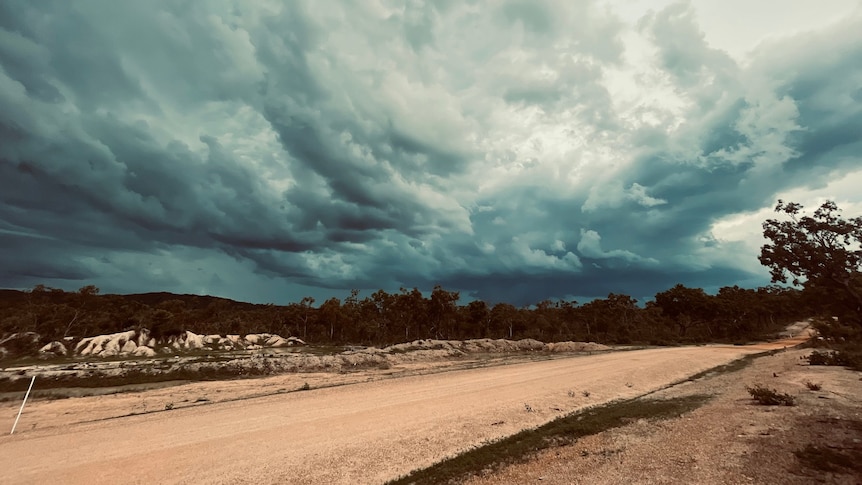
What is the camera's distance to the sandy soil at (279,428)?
14.1 meters

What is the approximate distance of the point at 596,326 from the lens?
129625 mm

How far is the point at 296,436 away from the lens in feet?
60.6

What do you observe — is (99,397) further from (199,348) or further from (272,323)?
(272,323)

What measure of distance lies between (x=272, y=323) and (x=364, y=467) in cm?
12966

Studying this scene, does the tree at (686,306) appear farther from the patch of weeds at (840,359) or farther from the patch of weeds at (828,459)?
the patch of weeds at (828,459)

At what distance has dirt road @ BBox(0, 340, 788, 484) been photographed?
1395cm

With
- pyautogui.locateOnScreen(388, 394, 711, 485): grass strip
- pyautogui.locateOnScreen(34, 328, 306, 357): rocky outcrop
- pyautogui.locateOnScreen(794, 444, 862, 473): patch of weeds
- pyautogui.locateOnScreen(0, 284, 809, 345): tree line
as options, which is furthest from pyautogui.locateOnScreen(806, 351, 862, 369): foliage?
pyautogui.locateOnScreen(34, 328, 306, 357): rocky outcrop

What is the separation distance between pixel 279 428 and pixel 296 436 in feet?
7.58

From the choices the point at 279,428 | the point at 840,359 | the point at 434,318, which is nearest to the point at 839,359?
the point at 840,359

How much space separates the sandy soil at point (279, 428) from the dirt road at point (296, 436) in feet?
0.23

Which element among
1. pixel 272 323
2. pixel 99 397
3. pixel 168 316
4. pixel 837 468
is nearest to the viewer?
pixel 837 468

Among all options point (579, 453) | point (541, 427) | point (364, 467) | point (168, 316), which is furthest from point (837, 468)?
point (168, 316)

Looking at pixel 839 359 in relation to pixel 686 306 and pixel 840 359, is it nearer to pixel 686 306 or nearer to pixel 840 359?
pixel 840 359

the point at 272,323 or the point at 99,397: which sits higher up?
the point at 272,323
